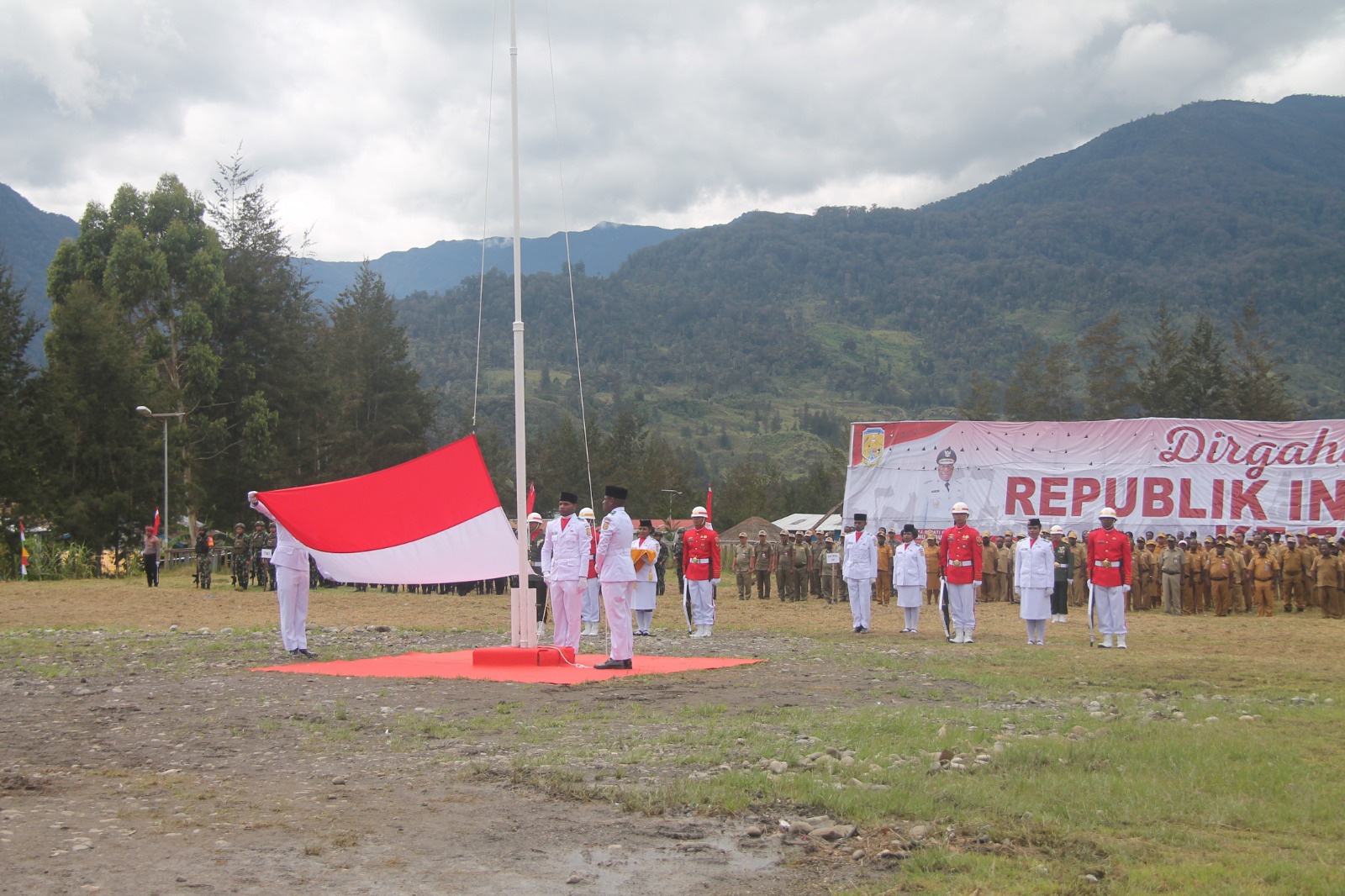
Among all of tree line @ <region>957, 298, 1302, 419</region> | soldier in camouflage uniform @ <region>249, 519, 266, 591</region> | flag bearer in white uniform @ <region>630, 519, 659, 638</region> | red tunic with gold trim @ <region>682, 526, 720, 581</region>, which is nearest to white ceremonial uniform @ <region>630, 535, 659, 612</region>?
flag bearer in white uniform @ <region>630, 519, 659, 638</region>

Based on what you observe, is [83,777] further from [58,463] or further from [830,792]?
[58,463]

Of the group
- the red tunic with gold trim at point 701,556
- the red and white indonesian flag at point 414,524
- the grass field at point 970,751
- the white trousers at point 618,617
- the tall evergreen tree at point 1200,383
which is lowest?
the grass field at point 970,751

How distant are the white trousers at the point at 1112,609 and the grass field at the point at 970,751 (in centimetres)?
100

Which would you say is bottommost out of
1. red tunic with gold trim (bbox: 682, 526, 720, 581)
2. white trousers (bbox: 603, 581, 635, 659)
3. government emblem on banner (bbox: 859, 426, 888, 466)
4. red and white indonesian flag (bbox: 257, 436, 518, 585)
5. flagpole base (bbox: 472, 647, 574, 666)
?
flagpole base (bbox: 472, 647, 574, 666)

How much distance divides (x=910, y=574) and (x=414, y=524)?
972 centimetres

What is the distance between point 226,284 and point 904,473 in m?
31.6

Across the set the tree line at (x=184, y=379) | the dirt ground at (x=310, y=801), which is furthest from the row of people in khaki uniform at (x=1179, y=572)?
the tree line at (x=184, y=379)

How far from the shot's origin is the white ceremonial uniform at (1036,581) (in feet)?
55.5

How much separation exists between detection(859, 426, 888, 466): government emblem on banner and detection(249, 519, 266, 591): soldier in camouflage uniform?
16980 millimetres

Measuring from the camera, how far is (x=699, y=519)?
58.5ft

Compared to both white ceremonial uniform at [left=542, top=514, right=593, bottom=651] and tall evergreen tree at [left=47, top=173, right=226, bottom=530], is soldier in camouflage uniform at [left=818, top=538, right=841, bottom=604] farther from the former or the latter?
tall evergreen tree at [left=47, top=173, right=226, bottom=530]

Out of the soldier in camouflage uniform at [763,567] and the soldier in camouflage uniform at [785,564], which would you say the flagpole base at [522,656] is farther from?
the soldier in camouflage uniform at [763,567]

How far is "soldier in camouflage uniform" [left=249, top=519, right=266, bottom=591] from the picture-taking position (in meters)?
30.8

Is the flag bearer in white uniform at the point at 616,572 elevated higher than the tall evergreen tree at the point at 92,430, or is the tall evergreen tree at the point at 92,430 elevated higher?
the tall evergreen tree at the point at 92,430
